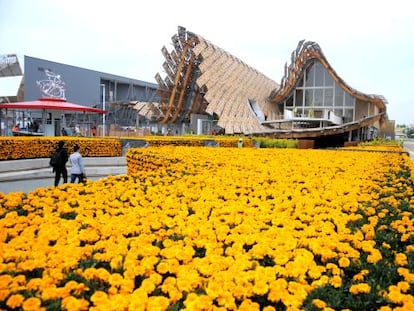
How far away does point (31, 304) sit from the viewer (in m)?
1.79

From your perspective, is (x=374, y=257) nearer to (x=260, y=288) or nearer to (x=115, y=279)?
(x=260, y=288)

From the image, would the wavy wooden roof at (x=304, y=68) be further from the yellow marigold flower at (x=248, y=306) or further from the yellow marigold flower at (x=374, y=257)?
the yellow marigold flower at (x=248, y=306)

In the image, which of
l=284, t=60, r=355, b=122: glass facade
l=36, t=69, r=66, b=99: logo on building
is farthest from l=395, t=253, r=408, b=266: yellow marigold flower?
l=284, t=60, r=355, b=122: glass facade

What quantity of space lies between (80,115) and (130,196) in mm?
36335

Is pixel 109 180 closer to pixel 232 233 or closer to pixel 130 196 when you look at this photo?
pixel 130 196

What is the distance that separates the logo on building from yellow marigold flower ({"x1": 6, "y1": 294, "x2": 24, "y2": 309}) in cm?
3677

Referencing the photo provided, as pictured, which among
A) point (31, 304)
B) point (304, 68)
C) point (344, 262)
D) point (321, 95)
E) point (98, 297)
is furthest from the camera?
point (321, 95)

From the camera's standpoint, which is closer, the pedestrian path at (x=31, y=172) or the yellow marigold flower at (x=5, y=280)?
the yellow marigold flower at (x=5, y=280)

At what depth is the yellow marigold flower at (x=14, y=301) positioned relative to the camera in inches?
72.2

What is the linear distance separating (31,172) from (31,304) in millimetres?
10409

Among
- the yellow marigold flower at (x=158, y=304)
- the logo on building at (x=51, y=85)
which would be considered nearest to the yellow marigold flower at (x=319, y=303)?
the yellow marigold flower at (x=158, y=304)

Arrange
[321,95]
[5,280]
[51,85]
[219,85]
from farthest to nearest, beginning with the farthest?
[321,95]
[51,85]
[219,85]
[5,280]

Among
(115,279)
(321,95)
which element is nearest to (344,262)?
(115,279)

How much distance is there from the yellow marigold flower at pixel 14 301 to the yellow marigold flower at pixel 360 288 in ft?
5.77
